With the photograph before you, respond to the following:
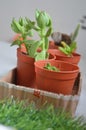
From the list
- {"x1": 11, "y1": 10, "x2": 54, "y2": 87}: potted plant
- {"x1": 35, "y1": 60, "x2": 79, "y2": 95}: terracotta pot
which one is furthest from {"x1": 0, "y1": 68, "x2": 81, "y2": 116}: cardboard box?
{"x1": 11, "y1": 10, "x2": 54, "y2": 87}: potted plant

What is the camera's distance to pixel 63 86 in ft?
2.60

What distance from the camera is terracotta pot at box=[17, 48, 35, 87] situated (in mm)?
927

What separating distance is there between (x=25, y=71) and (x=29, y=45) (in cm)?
10

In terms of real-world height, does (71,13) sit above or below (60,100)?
above

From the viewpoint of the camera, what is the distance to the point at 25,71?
0.94 metres

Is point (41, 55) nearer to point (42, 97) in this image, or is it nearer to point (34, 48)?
point (34, 48)

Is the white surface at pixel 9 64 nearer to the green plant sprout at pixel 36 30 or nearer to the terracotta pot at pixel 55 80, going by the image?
the terracotta pot at pixel 55 80

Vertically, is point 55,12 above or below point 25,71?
above

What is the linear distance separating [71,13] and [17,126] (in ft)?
7.76

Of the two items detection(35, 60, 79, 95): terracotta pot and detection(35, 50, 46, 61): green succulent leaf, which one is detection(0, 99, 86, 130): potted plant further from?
detection(35, 50, 46, 61): green succulent leaf

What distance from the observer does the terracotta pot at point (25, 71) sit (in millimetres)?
927

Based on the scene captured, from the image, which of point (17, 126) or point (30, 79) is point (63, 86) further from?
point (17, 126)

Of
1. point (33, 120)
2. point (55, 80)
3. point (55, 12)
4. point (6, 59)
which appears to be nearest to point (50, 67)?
point (55, 80)

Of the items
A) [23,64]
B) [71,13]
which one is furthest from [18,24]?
[71,13]
